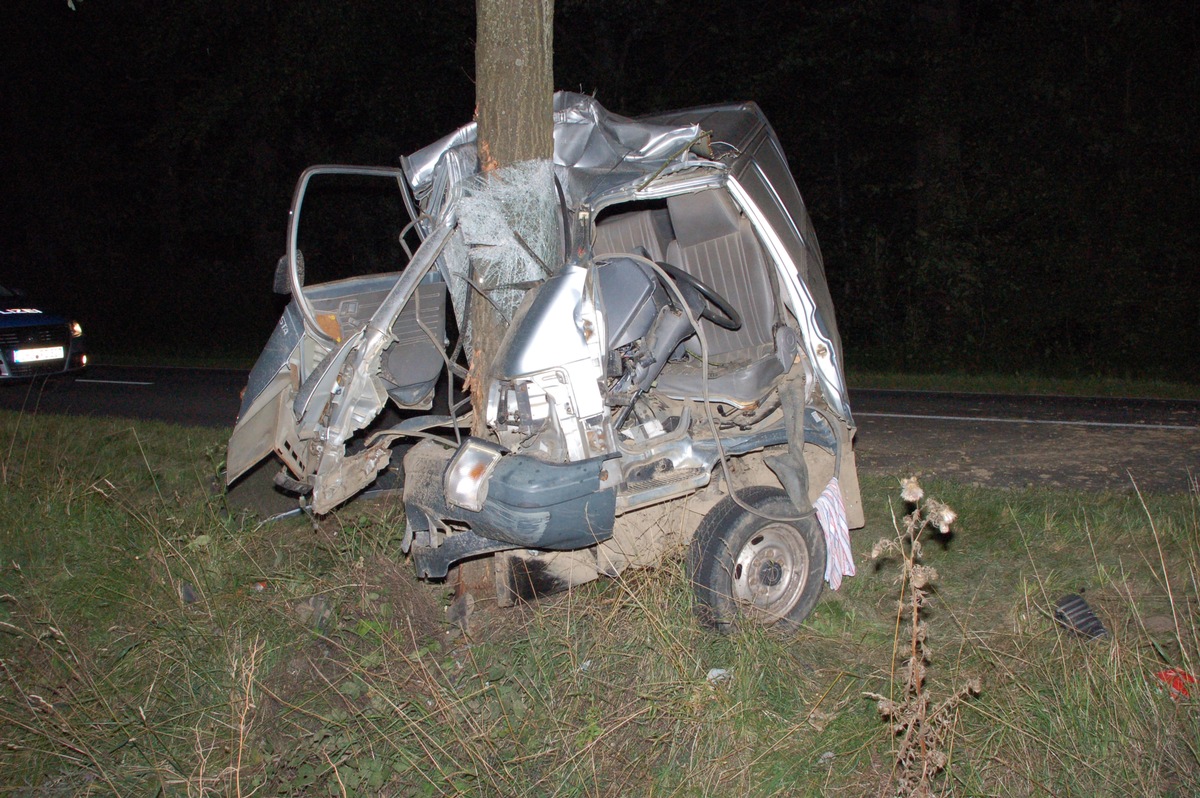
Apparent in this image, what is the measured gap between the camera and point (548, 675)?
3965 mm

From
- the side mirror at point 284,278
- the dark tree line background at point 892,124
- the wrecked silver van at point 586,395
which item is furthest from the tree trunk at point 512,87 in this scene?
the dark tree line background at point 892,124

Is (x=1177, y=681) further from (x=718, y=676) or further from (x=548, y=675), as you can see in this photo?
(x=548, y=675)

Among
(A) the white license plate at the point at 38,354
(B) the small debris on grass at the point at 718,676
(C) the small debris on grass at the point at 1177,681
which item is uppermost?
(A) the white license plate at the point at 38,354

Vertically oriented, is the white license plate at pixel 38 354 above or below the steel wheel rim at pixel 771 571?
above

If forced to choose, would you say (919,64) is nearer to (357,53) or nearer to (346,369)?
(357,53)

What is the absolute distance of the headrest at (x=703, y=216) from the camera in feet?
17.0

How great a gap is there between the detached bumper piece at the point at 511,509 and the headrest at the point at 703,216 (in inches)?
75.0

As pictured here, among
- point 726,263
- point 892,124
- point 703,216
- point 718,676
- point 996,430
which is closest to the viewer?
point 718,676

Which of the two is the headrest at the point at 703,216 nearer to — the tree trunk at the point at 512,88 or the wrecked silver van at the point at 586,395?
the wrecked silver van at the point at 586,395

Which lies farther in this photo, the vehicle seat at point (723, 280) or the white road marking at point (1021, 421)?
the white road marking at point (1021, 421)

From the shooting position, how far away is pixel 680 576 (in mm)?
4305

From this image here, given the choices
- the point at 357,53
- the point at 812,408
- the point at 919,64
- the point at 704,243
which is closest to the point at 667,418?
the point at 812,408

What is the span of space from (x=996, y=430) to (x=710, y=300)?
513 centimetres

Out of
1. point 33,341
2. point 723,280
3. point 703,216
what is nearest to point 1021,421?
point 723,280
